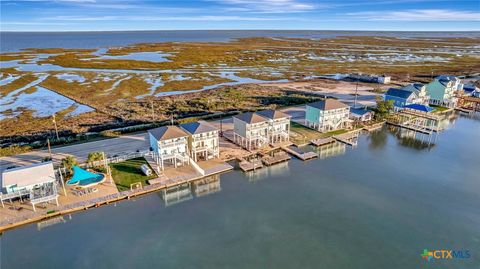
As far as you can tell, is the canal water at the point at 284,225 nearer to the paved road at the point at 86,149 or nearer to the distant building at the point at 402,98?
the paved road at the point at 86,149

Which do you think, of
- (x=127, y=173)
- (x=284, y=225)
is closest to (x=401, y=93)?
(x=284, y=225)

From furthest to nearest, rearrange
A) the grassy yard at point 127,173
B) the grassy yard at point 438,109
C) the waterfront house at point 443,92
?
the waterfront house at point 443,92 < the grassy yard at point 438,109 < the grassy yard at point 127,173

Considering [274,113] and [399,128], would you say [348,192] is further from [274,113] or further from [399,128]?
A: [399,128]

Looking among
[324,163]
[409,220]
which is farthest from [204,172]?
[409,220]

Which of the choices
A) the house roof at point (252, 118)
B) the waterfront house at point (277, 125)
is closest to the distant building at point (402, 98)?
the waterfront house at point (277, 125)

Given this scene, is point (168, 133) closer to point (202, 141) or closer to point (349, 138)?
point (202, 141)

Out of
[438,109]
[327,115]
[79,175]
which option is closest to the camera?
[79,175]

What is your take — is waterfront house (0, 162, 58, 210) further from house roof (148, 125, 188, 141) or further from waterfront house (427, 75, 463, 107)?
waterfront house (427, 75, 463, 107)
